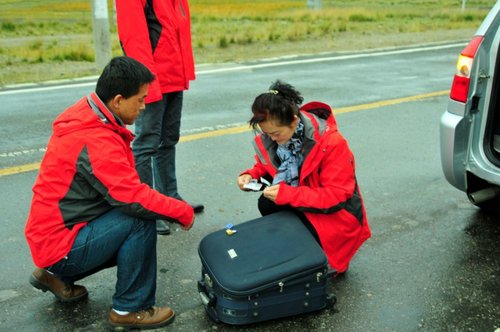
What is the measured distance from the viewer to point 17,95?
8.28m

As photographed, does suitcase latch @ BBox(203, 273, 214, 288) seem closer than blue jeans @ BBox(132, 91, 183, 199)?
Yes

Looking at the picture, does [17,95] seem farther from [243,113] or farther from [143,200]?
[143,200]

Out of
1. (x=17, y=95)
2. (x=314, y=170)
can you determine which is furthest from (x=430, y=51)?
(x=314, y=170)

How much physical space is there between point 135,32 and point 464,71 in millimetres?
2038

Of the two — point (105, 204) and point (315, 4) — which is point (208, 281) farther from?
point (315, 4)

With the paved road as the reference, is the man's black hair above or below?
above

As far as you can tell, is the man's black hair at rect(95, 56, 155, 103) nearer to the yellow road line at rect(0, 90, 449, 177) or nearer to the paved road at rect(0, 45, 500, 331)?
the paved road at rect(0, 45, 500, 331)

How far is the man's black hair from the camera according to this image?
286 centimetres

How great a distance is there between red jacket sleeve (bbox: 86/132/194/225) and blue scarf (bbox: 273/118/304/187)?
0.80 m

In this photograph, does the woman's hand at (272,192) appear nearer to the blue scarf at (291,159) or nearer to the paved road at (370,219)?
the blue scarf at (291,159)

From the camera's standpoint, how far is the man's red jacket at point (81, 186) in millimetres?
2723

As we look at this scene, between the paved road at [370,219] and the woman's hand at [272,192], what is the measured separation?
24.6 inches

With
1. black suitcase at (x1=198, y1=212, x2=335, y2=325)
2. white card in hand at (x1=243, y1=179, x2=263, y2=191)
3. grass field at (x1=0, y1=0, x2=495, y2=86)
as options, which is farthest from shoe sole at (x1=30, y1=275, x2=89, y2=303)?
grass field at (x1=0, y1=0, x2=495, y2=86)

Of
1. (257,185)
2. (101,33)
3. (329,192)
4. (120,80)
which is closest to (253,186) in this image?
(257,185)
